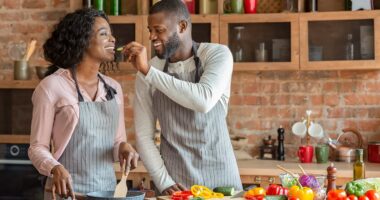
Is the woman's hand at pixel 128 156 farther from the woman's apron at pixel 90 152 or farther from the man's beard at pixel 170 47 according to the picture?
the man's beard at pixel 170 47

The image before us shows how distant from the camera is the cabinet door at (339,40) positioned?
4477 millimetres

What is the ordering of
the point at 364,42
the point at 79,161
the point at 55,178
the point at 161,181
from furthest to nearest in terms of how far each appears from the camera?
the point at 364,42
the point at 161,181
the point at 79,161
the point at 55,178

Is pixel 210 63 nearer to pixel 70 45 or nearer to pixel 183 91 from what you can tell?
pixel 183 91

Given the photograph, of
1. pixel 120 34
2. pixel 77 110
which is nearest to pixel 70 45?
pixel 77 110

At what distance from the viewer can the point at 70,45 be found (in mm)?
2625

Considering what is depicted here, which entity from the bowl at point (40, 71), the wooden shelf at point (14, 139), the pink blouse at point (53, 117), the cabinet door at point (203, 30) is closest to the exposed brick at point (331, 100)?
the cabinet door at point (203, 30)

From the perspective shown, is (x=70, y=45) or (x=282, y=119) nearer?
(x=70, y=45)

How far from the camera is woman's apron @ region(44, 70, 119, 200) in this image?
2.49 m

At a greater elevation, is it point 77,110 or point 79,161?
point 77,110

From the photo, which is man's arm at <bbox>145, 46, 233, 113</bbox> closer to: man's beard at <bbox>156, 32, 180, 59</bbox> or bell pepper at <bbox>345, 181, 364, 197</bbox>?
man's beard at <bbox>156, 32, 180, 59</bbox>

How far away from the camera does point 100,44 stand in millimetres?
2646

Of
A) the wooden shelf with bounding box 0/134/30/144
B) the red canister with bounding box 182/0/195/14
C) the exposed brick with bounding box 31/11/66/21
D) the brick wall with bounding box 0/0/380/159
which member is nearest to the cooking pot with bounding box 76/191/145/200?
the wooden shelf with bounding box 0/134/30/144

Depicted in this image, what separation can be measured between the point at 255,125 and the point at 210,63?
229cm

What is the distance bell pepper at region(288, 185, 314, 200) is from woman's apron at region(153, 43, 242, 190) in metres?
0.47
